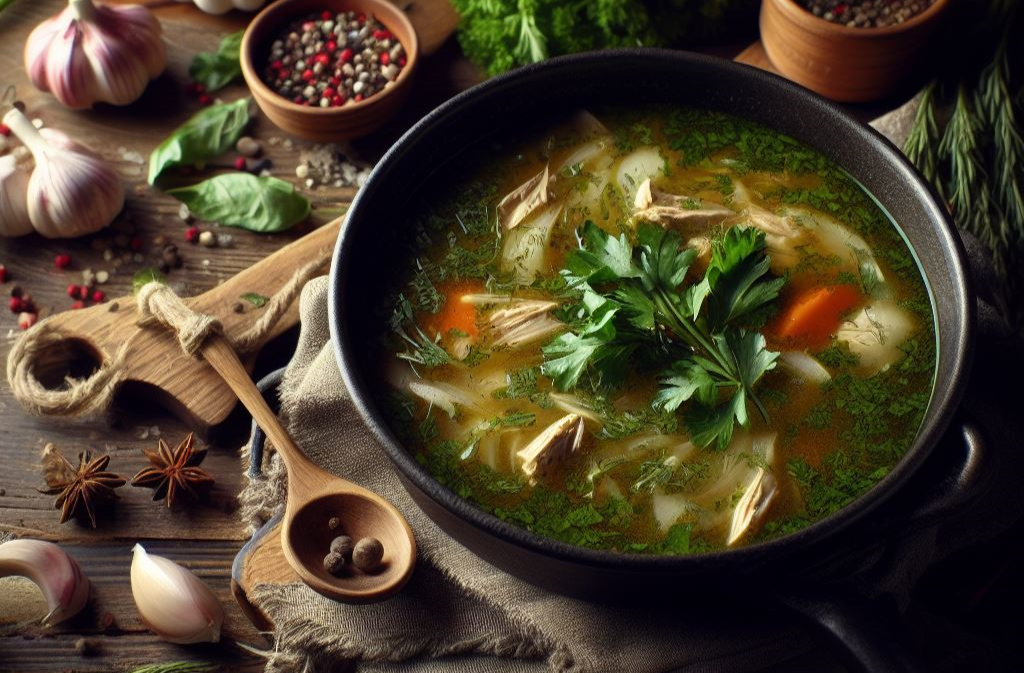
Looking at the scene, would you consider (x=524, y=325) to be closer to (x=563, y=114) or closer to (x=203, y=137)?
(x=563, y=114)

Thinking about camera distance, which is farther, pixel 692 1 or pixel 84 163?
pixel 692 1

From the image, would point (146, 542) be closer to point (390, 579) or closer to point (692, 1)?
point (390, 579)

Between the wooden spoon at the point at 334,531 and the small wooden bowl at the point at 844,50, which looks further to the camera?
the small wooden bowl at the point at 844,50

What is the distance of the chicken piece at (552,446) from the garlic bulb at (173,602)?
0.89m

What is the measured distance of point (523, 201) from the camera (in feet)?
9.27

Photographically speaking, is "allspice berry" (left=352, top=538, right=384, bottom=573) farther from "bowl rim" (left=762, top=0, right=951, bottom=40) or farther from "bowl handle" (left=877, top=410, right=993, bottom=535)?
"bowl rim" (left=762, top=0, right=951, bottom=40)

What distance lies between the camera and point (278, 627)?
2.54 metres

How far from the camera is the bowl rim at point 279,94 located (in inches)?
131

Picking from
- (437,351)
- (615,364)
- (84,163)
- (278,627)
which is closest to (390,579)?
(278,627)

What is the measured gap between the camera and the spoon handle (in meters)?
2.65

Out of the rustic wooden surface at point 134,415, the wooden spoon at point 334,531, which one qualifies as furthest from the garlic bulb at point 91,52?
the wooden spoon at point 334,531

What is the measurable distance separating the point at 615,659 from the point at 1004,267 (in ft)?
5.15

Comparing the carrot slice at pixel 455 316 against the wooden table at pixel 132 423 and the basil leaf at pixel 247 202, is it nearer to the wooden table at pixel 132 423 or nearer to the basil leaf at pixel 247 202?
the wooden table at pixel 132 423

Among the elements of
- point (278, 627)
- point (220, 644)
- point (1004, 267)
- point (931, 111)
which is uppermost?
point (931, 111)
